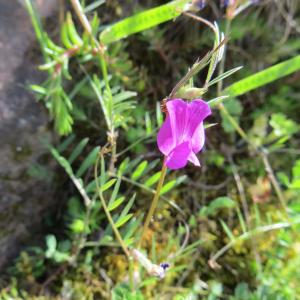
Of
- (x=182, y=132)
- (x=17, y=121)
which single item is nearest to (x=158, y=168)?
(x=17, y=121)

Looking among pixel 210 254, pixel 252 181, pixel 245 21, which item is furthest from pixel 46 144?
pixel 245 21

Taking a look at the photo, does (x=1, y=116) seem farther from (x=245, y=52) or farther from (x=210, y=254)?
(x=245, y=52)

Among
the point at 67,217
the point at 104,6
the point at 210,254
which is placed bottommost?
the point at 210,254

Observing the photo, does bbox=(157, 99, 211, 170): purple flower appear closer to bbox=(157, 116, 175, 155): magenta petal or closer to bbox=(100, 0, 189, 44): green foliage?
bbox=(157, 116, 175, 155): magenta petal

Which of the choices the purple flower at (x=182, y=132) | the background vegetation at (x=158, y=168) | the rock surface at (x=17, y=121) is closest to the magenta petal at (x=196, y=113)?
the purple flower at (x=182, y=132)

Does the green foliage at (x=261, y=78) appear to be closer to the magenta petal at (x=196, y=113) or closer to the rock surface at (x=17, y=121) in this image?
the magenta petal at (x=196, y=113)

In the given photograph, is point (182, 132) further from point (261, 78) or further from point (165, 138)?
point (261, 78)
